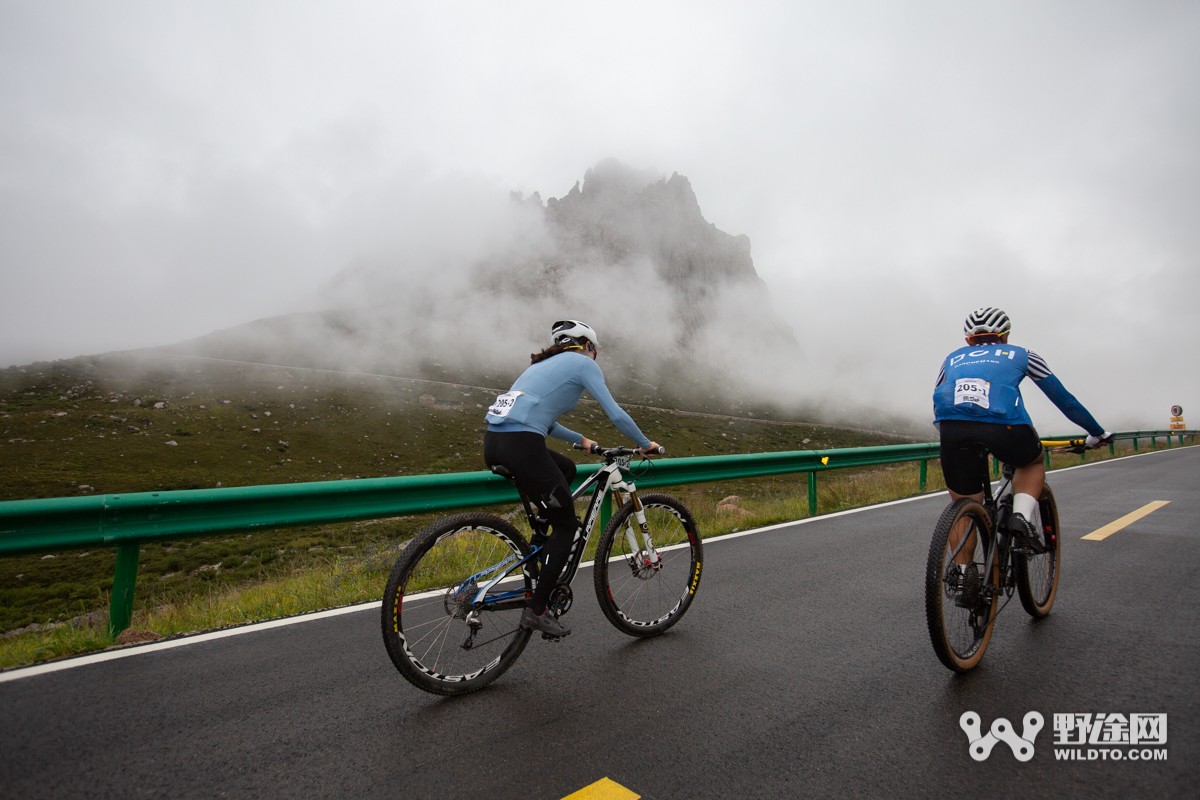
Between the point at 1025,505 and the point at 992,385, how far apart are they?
2.52 feet

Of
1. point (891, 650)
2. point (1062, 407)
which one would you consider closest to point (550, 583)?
point (891, 650)

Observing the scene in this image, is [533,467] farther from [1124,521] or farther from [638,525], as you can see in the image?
[1124,521]

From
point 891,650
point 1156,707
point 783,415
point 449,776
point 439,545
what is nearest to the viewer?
point 449,776

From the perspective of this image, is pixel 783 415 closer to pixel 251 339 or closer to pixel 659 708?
pixel 251 339

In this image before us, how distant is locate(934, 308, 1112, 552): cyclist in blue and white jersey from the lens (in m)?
3.67

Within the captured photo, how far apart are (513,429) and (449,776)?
174 cm

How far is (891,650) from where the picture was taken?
370cm

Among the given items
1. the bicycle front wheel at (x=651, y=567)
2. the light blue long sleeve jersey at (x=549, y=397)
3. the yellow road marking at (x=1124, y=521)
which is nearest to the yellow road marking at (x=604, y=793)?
the bicycle front wheel at (x=651, y=567)

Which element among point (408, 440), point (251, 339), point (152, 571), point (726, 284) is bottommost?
point (152, 571)

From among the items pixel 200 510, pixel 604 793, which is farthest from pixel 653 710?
pixel 200 510

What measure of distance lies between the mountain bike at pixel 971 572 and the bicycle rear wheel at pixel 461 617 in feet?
7.26

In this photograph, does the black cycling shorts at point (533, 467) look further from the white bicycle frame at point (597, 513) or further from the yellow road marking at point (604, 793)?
the yellow road marking at point (604, 793)

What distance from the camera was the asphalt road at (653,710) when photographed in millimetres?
2391

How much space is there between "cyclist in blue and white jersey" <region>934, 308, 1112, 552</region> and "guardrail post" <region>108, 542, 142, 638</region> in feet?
18.4
